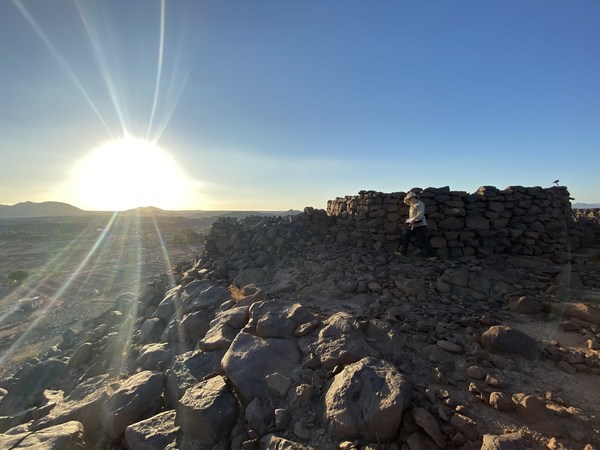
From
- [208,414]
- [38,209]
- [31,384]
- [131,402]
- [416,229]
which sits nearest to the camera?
[208,414]

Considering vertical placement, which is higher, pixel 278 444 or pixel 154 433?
pixel 278 444

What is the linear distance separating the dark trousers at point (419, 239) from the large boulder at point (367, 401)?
442cm

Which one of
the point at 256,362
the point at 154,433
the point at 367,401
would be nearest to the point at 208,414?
the point at 154,433

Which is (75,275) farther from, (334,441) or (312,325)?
(334,441)

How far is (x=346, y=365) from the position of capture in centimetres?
441

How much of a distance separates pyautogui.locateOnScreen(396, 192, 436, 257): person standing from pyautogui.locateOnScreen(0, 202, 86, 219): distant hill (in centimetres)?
13256

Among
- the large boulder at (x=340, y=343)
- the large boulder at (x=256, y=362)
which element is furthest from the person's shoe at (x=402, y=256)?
the large boulder at (x=256, y=362)

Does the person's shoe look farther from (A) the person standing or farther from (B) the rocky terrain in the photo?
(B) the rocky terrain

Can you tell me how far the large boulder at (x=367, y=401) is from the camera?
350 centimetres

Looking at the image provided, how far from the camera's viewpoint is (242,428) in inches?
163

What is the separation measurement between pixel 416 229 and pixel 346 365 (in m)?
4.63

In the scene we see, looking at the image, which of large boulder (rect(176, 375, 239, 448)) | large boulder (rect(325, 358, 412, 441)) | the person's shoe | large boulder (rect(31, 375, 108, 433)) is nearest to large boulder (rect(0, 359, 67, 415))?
large boulder (rect(31, 375, 108, 433))

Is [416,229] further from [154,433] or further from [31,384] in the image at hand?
[31,384]

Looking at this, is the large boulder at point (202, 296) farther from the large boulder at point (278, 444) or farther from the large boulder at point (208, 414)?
the large boulder at point (278, 444)
